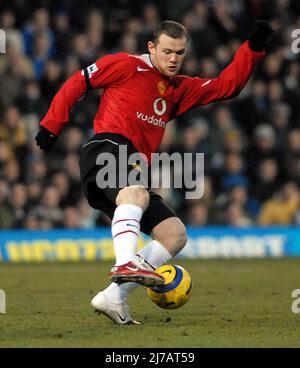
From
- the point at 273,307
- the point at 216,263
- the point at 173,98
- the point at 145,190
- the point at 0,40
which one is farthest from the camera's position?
the point at 0,40

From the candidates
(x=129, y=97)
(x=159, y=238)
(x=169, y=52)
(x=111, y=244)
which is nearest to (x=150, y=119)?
(x=129, y=97)

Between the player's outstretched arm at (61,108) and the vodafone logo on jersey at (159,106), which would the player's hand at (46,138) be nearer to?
the player's outstretched arm at (61,108)

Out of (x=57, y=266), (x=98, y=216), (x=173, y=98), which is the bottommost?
(x=173, y=98)

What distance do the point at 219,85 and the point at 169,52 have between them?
2.11 feet

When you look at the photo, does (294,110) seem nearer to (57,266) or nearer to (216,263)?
(216,263)

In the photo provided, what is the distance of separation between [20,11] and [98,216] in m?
3.71

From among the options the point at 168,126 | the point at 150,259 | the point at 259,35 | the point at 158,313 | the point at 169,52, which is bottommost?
the point at 158,313

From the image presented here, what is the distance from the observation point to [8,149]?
15.3 meters

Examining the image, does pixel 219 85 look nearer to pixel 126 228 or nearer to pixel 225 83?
pixel 225 83

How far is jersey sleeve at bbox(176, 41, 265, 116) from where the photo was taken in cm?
778

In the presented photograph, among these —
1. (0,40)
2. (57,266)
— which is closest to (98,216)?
(57,266)

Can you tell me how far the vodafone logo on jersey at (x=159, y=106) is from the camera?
7551 millimetres

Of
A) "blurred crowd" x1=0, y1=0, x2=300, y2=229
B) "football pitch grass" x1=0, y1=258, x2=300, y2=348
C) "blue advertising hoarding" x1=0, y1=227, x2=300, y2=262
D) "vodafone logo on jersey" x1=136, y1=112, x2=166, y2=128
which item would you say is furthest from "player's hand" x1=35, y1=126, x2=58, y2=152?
"blue advertising hoarding" x1=0, y1=227, x2=300, y2=262

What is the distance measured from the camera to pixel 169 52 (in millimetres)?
7371
